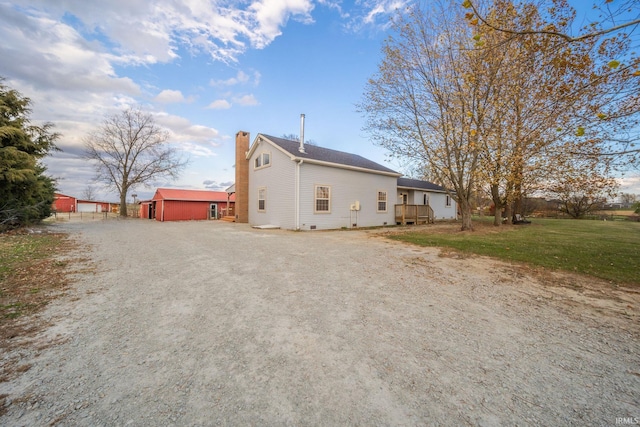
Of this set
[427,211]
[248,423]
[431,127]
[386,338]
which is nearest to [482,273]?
[386,338]

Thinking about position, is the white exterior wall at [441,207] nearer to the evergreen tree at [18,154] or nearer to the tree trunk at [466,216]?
the tree trunk at [466,216]

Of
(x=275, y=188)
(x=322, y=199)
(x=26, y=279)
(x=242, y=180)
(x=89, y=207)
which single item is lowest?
(x=26, y=279)

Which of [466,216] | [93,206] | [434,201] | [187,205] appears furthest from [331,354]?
[93,206]

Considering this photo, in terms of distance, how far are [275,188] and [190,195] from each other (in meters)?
18.4

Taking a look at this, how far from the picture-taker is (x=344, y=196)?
1540 centimetres

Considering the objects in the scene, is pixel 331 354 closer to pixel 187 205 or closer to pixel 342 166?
pixel 342 166

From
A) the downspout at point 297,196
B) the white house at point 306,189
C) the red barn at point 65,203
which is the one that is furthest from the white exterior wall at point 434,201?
the red barn at point 65,203

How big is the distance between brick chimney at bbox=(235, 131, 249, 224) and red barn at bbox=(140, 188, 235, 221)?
868 cm

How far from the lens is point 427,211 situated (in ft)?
65.1

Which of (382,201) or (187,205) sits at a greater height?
(382,201)

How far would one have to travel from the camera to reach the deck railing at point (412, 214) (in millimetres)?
18016

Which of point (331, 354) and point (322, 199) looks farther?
point (322, 199)

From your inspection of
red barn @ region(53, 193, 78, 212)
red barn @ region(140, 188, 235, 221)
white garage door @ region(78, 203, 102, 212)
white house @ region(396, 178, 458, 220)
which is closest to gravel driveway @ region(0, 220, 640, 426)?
white house @ region(396, 178, 458, 220)

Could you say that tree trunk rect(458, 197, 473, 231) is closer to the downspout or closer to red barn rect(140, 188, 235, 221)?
the downspout
